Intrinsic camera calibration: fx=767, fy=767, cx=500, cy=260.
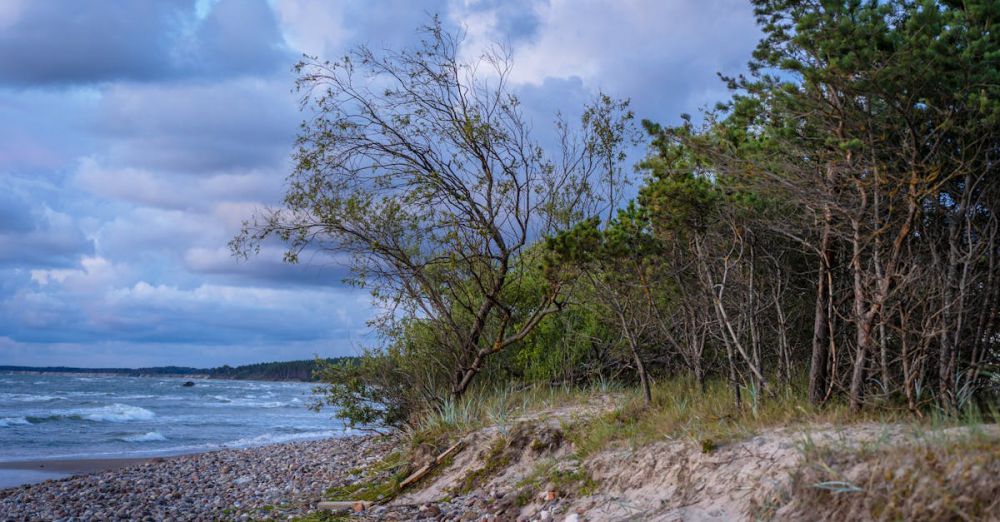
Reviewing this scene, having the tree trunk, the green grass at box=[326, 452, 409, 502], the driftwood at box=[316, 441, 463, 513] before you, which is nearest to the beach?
the green grass at box=[326, 452, 409, 502]

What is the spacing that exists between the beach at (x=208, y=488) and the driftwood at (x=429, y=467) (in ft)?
4.22

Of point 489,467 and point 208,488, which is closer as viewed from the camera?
point 489,467

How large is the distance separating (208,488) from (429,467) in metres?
4.73

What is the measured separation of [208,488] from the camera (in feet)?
41.7

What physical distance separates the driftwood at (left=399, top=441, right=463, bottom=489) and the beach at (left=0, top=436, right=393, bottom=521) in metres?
1.29

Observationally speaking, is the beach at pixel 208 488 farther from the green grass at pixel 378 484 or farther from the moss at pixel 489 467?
the moss at pixel 489 467

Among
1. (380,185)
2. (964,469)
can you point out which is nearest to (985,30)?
(964,469)

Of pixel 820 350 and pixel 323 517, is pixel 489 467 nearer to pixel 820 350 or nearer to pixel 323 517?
pixel 323 517

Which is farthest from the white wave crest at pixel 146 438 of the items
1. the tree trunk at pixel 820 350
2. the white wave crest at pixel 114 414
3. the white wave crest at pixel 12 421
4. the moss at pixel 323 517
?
the tree trunk at pixel 820 350

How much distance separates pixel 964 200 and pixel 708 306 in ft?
11.0

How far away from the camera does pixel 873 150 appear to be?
6.84m

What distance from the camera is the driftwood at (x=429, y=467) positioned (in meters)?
10.1

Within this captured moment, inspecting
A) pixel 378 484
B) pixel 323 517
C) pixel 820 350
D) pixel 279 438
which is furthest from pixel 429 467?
pixel 279 438

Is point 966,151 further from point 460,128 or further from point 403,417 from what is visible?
point 403,417
